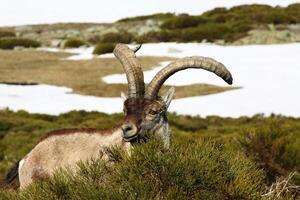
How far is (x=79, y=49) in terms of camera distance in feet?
187

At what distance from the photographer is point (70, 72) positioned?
1687 inches

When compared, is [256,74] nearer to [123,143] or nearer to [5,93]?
[5,93]

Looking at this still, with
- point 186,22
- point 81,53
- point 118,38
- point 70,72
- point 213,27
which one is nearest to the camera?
point 70,72

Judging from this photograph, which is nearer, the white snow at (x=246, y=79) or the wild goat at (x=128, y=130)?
the wild goat at (x=128, y=130)

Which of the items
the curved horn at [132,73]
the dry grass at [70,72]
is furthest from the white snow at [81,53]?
the curved horn at [132,73]

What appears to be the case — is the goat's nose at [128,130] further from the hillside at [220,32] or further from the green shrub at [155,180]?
the hillside at [220,32]

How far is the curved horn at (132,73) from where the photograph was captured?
832 centimetres

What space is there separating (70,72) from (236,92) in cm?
1535

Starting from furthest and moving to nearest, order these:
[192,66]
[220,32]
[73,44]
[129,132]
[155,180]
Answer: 1. [73,44]
2. [220,32]
3. [192,66]
4. [129,132]
5. [155,180]

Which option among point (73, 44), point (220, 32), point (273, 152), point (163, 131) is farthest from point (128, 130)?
point (73, 44)

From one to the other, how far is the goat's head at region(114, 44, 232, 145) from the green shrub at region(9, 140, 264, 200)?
196 cm

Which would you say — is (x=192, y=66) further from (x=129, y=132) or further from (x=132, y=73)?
(x=129, y=132)

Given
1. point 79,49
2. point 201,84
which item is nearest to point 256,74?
point 201,84

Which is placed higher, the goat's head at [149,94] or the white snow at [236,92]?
the goat's head at [149,94]
